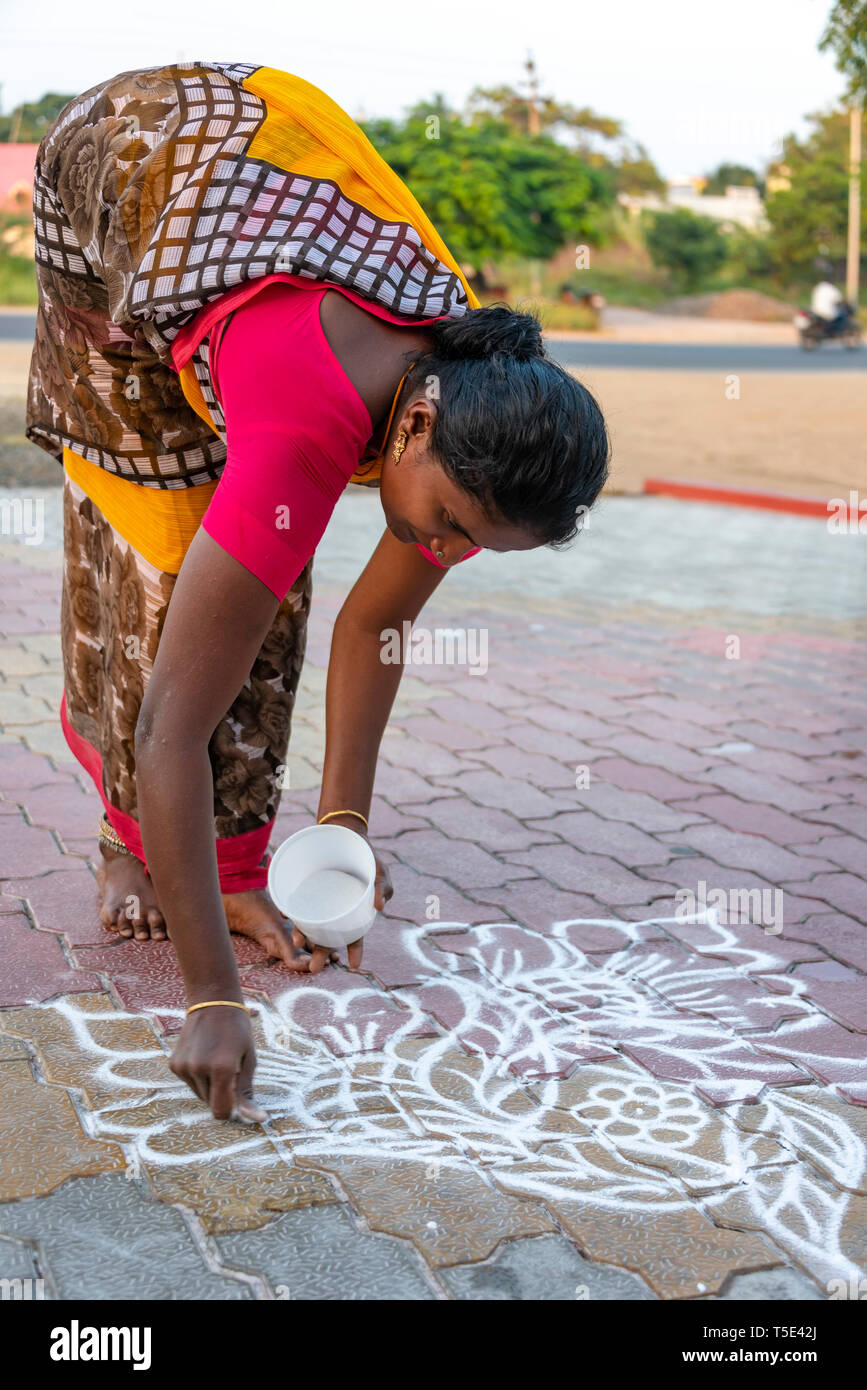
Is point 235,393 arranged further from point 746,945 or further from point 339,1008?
point 746,945

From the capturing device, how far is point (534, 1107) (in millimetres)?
2193

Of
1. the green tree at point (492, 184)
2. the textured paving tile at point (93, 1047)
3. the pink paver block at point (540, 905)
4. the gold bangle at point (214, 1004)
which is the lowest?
the textured paving tile at point (93, 1047)

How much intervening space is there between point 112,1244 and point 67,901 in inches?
45.3

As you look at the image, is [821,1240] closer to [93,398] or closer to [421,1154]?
[421,1154]

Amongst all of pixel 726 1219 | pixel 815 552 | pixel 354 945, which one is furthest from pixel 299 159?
pixel 815 552

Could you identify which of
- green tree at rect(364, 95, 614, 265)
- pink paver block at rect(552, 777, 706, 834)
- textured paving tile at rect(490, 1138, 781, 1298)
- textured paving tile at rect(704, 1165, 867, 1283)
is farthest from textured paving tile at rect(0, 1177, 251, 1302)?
green tree at rect(364, 95, 614, 265)

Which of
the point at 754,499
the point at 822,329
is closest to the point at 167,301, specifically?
the point at 754,499

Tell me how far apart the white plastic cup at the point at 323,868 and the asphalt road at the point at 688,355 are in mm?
16065

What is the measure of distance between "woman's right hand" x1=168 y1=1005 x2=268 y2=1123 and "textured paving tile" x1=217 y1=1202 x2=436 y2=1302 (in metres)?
0.23

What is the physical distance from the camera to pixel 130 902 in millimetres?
2707

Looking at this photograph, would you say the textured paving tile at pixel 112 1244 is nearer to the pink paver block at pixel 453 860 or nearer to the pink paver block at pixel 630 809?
the pink paver block at pixel 453 860

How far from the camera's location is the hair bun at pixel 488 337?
1.97 m

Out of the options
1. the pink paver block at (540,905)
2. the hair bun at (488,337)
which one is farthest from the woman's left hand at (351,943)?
the hair bun at (488,337)

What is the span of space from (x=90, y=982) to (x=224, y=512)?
1111 mm
